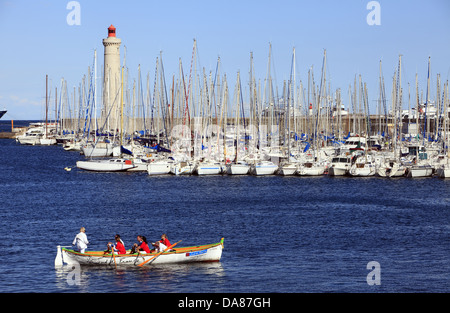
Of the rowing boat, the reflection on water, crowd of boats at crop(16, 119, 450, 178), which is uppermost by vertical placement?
crowd of boats at crop(16, 119, 450, 178)

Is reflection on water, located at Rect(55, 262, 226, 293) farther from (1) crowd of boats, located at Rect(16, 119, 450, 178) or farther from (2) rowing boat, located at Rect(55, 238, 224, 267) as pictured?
(1) crowd of boats, located at Rect(16, 119, 450, 178)

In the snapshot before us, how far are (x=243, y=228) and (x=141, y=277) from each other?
15.1m

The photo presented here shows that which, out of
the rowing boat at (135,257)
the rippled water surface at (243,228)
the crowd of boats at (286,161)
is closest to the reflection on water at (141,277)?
the rippled water surface at (243,228)

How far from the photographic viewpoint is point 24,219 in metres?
52.2

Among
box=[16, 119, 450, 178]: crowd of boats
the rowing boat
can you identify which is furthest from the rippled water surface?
box=[16, 119, 450, 178]: crowd of boats

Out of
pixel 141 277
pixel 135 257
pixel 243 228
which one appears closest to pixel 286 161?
pixel 243 228

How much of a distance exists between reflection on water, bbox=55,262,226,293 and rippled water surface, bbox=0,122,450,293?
50mm

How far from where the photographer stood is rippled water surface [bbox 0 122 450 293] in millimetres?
33031

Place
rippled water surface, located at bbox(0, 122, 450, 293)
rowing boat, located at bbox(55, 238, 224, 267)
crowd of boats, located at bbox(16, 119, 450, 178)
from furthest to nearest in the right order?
crowd of boats, located at bbox(16, 119, 450, 178) < rowing boat, located at bbox(55, 238, 224, 267) < rippled water surface, located at bbox(0, 122, 450, 293)

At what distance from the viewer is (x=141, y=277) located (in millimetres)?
33656

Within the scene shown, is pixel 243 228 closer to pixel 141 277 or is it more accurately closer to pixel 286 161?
pixel 141 277
